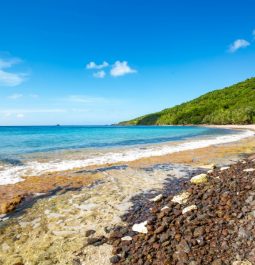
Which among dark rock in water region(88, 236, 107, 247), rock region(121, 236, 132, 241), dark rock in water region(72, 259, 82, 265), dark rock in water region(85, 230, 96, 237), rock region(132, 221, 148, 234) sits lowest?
dark rock in water region(72, 259, 82, 265)

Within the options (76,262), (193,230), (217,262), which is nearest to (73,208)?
(76,262)

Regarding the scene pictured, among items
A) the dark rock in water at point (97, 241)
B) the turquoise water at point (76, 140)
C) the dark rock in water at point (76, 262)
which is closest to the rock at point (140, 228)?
the dark rock in water at point (97, 241)

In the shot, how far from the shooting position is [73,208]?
11.2 m

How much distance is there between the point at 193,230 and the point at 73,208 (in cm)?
511

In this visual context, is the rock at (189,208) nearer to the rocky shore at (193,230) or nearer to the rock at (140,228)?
the rocky shore at (193,230)

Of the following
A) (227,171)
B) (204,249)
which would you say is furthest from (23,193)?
(227,171)

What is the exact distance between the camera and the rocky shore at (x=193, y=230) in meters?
6.79

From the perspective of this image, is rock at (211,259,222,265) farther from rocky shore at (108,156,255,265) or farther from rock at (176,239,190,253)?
rock at (176,239,190,253)

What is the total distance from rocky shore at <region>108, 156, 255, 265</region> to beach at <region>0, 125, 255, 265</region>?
0.56 meters

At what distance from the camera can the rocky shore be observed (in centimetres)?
679

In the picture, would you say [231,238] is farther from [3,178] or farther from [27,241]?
[3,178]

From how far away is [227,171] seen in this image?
50.3 ft

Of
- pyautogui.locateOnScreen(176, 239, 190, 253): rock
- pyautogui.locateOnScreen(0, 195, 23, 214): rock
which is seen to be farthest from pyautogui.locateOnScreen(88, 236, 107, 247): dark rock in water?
pyautogui.locateOnScreen(0, 195, 23, 214): rock

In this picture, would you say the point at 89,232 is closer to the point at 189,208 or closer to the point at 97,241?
the point at 97,241
